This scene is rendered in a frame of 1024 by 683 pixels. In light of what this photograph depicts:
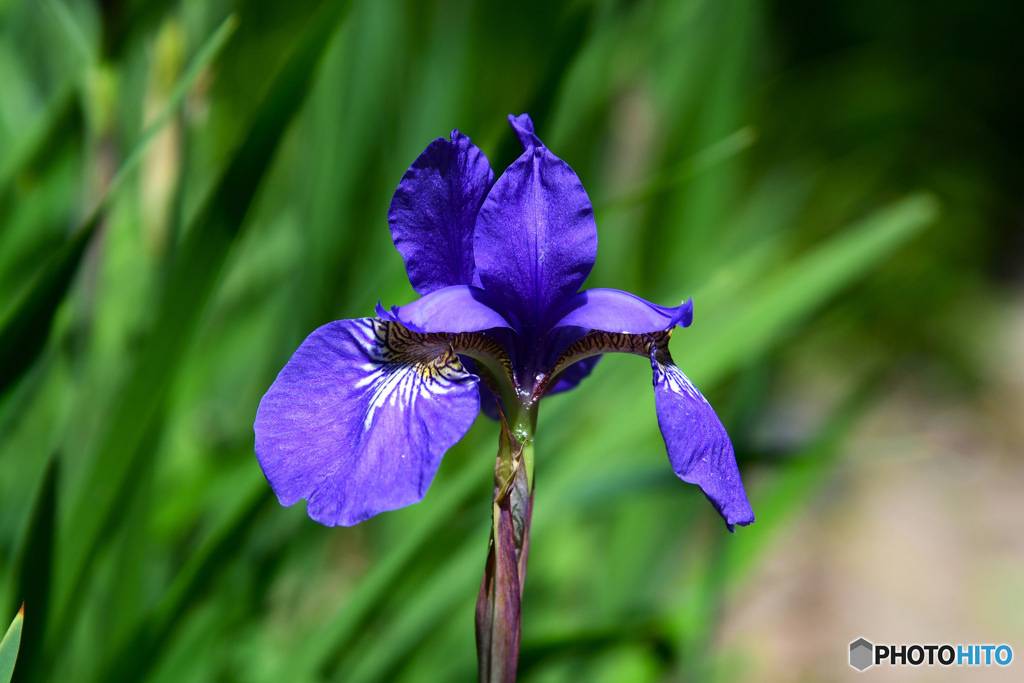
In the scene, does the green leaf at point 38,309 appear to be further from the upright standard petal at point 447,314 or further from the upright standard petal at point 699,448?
the upright standard petal at point 699,448

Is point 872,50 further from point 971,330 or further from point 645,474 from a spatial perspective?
point 645,474

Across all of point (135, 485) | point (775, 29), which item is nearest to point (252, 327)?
point (135, 485)

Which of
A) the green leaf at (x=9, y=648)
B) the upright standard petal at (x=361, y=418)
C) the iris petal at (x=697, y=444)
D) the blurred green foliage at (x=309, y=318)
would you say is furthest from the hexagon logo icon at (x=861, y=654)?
the green leaf at (x=9, y=648)

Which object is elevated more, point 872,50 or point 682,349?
point 872,50

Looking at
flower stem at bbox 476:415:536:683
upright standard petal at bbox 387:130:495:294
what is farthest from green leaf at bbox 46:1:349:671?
flower stem at bbox 476:415:536:683

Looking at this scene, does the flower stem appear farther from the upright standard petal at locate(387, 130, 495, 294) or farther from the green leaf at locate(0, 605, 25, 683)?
the green leaf at locate(0, 605, 25, 683)
